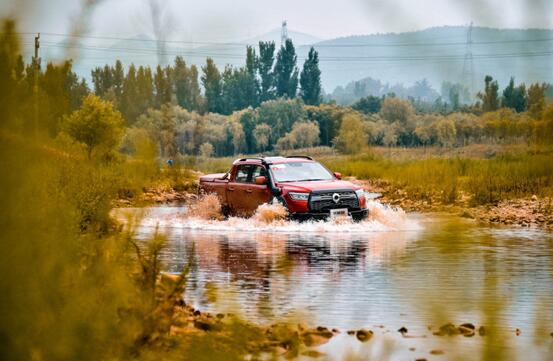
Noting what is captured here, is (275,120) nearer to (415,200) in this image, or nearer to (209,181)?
(415,200)

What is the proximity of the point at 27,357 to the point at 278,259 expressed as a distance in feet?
46.5

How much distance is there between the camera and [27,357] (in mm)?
2859

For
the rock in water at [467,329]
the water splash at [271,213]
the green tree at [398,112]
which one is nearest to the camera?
the rock in water at [467,329]

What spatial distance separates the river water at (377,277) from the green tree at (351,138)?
248ft

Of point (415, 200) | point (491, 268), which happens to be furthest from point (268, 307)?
point (415, 200)

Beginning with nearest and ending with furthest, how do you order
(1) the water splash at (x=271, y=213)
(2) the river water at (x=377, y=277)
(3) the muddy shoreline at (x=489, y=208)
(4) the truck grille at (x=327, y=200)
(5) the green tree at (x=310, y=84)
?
(2) the river water at (x=377, y=277), (4) the truck grille at (x=327, y=200), (1) the water splash at (x=271, y=213), (3) the muddy shoreline at (x=489, y=208), (5) the green tree at (x=310, y=84)

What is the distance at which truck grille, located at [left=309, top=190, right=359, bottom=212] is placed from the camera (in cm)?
2288

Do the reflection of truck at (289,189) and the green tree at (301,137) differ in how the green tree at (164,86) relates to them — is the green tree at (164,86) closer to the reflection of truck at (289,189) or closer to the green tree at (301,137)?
the reflection of truck at (289,189)

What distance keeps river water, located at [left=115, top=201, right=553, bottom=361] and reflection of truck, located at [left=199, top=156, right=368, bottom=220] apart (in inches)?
15.9

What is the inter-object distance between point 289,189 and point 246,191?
1877 mm

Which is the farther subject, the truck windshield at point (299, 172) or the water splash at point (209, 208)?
the water splash at point (209, 208)

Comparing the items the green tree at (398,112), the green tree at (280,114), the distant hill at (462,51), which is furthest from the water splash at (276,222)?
the green tree at (280,114)

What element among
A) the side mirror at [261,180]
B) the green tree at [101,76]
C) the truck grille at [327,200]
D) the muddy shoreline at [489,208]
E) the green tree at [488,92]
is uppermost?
the green tree at [101,76]

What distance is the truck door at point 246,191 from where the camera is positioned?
79.3 ft
